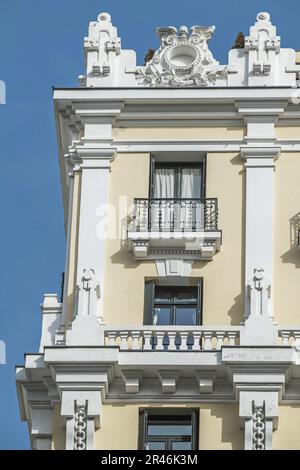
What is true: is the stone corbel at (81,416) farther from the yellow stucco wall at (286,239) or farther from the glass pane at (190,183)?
the glass pane at (190,183)

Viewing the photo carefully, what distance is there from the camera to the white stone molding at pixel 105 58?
52031mm

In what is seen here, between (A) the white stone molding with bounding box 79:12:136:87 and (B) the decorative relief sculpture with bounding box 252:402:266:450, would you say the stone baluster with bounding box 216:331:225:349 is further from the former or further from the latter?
(A) the white stone molding with bounding box 79:12:136:87

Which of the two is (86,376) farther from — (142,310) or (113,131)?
(113,131)

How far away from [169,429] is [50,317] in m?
3.98

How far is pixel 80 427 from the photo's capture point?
46.8m

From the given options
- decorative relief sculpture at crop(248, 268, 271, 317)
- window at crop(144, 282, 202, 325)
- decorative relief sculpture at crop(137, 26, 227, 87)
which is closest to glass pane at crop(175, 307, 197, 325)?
window at crop(144, 282, 202, 325)

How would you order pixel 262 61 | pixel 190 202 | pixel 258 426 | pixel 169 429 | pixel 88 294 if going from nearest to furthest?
pixel 258 426 → pixel 169 429 → pixel 88 294 → pixel 190 202 → pixel 262 61

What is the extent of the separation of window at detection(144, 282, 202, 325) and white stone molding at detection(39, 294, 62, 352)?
199 centimetres

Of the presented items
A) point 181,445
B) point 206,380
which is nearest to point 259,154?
point 206,380

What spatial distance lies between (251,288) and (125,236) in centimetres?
323

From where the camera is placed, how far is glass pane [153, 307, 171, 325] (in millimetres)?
48906

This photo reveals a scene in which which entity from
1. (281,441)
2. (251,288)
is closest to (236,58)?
(251,288)

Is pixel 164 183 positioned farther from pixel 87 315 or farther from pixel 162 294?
pixel 87 315

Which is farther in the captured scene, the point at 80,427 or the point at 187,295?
the point at 187,295
